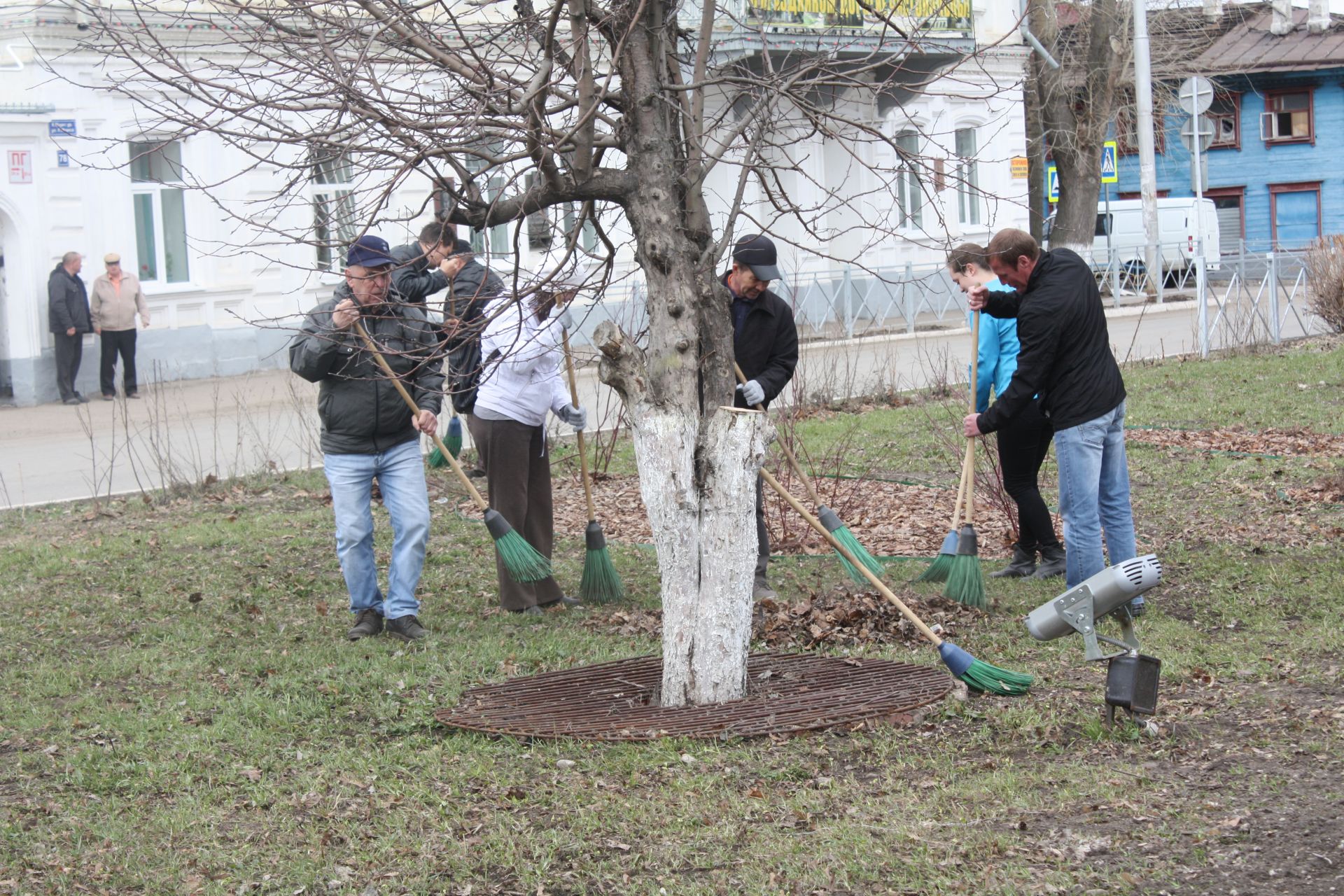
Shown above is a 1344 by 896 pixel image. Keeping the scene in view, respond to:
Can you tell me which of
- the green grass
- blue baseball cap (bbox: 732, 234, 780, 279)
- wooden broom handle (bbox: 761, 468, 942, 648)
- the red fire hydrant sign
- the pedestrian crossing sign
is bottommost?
the green grass

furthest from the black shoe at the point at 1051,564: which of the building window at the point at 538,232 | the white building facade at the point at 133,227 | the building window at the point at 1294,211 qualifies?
the building window at the point at 1294,211

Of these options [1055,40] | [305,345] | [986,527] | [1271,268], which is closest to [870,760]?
[305,345]

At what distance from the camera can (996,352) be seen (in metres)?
7.36

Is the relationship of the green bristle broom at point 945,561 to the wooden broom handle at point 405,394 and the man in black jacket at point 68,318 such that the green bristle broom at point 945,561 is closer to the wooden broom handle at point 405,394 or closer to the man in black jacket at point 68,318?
the wooden broom handle at point 405,394

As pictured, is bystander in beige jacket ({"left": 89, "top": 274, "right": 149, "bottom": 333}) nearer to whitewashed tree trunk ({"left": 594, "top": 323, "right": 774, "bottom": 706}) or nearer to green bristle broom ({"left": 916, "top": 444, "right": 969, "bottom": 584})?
green bristle broom ({"left": 916, "top": 444, "right": 969, "bottom": 584})

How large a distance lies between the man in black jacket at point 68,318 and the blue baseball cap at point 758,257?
12672 millimetres

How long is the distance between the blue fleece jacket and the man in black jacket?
12916mm

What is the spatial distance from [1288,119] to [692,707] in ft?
131

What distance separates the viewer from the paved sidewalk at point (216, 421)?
11.4 metres

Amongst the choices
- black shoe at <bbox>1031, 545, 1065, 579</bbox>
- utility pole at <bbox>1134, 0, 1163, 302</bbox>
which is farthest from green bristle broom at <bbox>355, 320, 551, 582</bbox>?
utility pole at <bbox>1134, 0, 1163, 302</bbox>

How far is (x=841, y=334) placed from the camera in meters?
21.8

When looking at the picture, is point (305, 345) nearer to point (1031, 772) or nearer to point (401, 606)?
point (401, 606)

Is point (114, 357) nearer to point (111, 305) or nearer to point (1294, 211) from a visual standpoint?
point (111, 305)

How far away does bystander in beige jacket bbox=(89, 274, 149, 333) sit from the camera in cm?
1742
